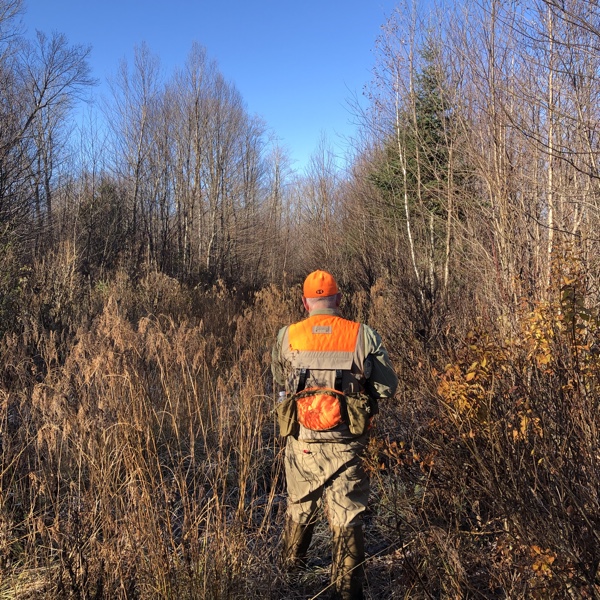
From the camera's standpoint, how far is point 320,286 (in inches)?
100

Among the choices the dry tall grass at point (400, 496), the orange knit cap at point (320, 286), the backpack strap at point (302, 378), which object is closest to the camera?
the dry tall grass at point (400, 496)

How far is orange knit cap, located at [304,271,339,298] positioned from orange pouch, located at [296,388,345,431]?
52cm

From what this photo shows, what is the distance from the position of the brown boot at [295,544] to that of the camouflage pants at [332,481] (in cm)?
5

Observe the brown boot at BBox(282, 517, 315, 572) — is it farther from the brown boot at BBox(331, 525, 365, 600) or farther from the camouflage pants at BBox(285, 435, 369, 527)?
the brown boot at BBox(331, 525, 365, 600)

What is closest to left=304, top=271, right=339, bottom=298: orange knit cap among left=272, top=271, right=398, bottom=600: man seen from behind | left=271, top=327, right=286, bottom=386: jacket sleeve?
left=272, top=271, right=398, bottom=600: man seen from behind

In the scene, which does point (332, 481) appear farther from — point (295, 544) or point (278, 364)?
point (278, 364)

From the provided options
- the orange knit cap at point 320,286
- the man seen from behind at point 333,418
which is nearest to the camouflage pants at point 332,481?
the man seen from behind at point 333,418

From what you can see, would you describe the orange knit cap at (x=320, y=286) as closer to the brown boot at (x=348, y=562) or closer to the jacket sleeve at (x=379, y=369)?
the jacket sleeve at (x=379, y=369)

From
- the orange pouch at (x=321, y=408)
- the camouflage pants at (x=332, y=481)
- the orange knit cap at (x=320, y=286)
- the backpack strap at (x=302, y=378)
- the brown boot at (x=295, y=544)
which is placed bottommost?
the brown boot at (x=295, y=544)

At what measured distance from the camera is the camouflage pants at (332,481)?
96.0 inches

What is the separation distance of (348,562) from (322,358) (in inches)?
41.8

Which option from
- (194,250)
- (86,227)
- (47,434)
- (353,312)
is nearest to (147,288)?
(353,312)

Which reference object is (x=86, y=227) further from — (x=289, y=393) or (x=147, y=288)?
(x=289, y=393)

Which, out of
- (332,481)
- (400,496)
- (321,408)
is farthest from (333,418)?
(400,496)
